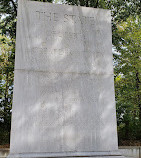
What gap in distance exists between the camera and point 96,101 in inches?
221

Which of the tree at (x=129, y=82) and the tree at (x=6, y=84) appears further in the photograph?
the tree at (x=6, y=84)

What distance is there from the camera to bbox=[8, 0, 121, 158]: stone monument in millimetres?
5059

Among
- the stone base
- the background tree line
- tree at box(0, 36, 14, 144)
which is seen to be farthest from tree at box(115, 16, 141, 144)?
the stone base

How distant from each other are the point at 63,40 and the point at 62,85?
1.32 meters

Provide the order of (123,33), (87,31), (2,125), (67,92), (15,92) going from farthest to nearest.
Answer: (123,33), (2,125), (87,31), (67,92), (15,92)

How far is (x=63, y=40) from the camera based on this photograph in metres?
5.80

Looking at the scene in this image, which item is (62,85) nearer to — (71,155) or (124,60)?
(71,155)

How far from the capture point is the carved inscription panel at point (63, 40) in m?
5.51

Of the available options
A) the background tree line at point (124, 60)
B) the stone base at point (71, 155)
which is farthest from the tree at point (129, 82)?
the stone base at point (71, 155)

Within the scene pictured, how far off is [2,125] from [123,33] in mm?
10274

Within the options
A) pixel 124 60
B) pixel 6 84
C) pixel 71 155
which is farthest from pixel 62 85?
pixel 6 84

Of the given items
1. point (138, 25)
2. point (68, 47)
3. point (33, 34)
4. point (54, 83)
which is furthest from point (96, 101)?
point (138, 25)

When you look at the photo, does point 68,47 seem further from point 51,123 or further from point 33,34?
point 51,123

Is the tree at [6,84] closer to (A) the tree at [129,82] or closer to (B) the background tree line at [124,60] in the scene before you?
(B) the background tree line at [124,60]
